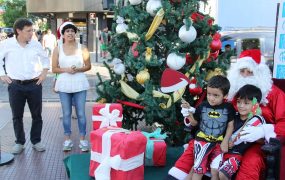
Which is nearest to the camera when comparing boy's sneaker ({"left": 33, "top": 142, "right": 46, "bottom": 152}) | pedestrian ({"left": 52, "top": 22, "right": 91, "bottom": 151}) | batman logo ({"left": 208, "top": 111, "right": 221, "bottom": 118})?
batman logo ({"left": 208, "top": 111, "right": 221, "bottom": 118})

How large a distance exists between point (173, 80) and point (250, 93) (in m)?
0.78

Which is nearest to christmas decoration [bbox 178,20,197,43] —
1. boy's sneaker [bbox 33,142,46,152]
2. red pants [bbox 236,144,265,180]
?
Answer: red pants [bbox 236,144,265,180]

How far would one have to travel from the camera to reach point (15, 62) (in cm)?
498

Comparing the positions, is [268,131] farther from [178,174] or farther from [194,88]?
[194,88]

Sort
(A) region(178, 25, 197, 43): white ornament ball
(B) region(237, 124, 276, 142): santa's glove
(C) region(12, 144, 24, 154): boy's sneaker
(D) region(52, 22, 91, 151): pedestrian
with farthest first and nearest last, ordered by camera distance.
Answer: (C) region(12, 144, 24, 154): boy's sneaker, (D) region(52, 22, 91, 151): pedestrian, (A) region(178, 25, 197, 43): white ornament ball, (B) region(237, 124, 276, 142): santa's glove

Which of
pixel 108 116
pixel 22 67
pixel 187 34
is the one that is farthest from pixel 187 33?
pixel 22 67

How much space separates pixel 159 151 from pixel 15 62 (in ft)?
7.15

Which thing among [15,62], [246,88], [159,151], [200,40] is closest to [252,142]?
[246,88]

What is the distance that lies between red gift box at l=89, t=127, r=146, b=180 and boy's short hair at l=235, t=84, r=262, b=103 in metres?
1.01

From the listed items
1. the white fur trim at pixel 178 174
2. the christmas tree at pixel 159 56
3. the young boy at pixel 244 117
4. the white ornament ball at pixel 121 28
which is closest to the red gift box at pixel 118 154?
the white fur trim at pixel 178 174

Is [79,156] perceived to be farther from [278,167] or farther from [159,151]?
[278,167]

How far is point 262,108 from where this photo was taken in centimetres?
375

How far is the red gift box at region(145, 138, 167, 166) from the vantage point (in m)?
4.43

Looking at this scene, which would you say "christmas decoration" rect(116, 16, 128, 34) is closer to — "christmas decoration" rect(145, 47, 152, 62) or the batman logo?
"christmas decoration" rect(145, 47, 152, 62)
